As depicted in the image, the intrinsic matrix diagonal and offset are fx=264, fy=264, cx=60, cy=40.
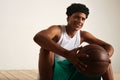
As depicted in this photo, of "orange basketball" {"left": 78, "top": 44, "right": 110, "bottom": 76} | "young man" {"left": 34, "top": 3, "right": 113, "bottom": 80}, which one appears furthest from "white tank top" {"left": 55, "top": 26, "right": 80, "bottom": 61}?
"orange basketball" {"left": 78, "top": 44, "right": 110, "bottom": 76}

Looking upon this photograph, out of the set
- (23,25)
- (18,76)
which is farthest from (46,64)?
(23,25)

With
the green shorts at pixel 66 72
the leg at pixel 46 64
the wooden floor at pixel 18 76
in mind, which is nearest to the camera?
the green shorts at pixel 66 72

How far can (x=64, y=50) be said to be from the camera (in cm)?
148

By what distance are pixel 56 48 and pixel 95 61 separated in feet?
0.77

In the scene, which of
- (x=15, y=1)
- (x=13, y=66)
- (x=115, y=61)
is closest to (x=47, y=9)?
(x=15, y=1)

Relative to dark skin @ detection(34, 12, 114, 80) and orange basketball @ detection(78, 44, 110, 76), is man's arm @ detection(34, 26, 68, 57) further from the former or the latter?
orange basketball @ detection(78, 44, 110, 76)

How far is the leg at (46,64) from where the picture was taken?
1.71m

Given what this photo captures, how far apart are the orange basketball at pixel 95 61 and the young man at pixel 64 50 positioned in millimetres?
37

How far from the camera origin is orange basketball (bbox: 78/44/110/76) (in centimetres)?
146

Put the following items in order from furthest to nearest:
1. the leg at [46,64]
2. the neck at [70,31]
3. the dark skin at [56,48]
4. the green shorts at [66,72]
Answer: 1. the neck at [70,31]
2. the leg at [46,64]
3. the green shorts at [66,72]
4. the dark skin at [56,48]

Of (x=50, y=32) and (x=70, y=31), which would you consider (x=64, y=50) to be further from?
(x=70, y=31)

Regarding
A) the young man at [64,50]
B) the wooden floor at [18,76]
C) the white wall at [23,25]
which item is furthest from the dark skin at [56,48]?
the white wall at [23,25]

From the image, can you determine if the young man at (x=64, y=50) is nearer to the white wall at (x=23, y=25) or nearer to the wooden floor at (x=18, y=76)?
the wooden floor at (x=18, y=76)

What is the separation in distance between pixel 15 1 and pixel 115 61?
1.94 m
